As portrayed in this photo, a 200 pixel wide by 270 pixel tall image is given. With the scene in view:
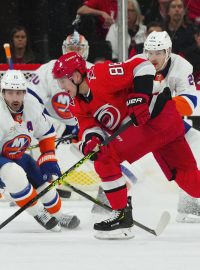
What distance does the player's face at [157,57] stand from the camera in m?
4.91

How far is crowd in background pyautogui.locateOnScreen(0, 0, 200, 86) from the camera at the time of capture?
5.91m

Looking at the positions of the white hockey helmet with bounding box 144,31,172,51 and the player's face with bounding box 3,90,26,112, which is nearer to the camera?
the player's face with bounding box 3,90,26,112

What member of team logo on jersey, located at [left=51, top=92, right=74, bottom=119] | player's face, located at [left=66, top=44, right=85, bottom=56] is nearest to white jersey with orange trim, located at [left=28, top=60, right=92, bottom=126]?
team logo on jersey, located at [left=51, top=92, right=74, bottom=119]

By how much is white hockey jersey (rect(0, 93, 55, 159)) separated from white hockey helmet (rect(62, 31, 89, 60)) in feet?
3.70

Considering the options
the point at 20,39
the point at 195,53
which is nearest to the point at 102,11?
the point at 20,39

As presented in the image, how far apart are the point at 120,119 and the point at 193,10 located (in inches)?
79.3

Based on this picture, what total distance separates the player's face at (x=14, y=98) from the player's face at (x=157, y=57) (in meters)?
0.80

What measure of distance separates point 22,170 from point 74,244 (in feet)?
1.93

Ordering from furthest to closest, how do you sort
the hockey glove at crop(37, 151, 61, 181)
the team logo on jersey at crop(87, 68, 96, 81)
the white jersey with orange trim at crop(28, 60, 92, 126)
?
the white jersey with orange trim at crop(28, 60, 92, 126), the hockey glove at crop(37, 151, 61, 181), the team logo on jersey at crop(87, 68, 96, 81)

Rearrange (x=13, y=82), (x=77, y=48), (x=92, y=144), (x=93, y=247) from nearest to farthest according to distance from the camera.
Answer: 1. (x=93, y=247)
2. (x=92, y=144)
3. (x=13, y=82)
4. (x=77, y=48)

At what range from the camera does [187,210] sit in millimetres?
4918

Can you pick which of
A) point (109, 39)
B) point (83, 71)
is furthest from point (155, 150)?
point (109, 39)

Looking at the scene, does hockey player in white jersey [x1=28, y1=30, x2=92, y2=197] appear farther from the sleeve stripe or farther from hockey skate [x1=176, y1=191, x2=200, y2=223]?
hockey skate [x1=176, y1=191, x2=200, y2=223]

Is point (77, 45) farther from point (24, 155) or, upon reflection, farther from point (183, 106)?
point (24, 155)
